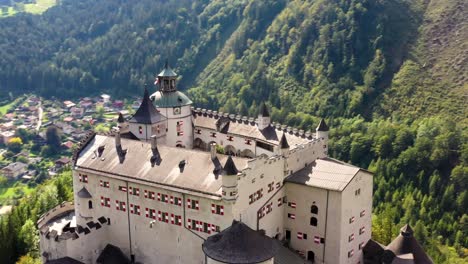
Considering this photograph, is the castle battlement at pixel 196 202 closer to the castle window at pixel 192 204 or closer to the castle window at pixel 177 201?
the castle window at pixel 192 204

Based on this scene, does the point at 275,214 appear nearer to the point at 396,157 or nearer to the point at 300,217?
the point at 300,217

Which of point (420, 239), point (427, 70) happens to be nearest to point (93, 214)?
point (420, 239)

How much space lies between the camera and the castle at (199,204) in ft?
249

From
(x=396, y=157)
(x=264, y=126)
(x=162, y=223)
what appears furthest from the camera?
(x=396, y=157)

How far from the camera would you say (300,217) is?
85.0m

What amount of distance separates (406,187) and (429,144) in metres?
15.9

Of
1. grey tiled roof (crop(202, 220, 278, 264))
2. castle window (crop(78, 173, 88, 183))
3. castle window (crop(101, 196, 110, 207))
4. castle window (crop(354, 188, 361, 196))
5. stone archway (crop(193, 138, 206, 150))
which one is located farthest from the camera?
stone archway (crop(193, 138, 206, 150))

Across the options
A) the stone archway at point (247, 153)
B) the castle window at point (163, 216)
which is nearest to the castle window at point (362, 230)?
the stone archway at point (247, 153)

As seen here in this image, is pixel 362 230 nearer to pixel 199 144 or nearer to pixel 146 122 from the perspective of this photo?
pixel 199 144

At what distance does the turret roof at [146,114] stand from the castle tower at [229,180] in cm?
3161

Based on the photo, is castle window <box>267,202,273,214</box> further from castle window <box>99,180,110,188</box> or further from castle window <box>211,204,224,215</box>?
castle window <box>99,180,110,188</box>

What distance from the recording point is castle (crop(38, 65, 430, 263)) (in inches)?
2982

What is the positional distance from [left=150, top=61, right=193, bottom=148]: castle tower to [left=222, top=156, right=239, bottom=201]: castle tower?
36.4 m

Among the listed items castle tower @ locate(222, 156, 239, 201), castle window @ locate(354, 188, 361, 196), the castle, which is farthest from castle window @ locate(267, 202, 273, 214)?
castle window @ locate(354, 188, 361, 196)
